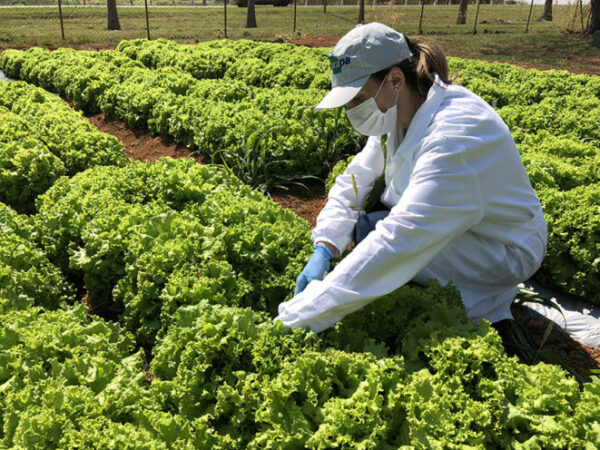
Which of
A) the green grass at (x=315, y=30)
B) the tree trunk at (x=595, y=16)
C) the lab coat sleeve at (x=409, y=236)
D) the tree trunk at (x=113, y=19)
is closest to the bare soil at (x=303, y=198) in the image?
the lab coat sleeve at (x=409, y=236)

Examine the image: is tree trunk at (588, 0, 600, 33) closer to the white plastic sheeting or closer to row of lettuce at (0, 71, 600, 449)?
the white plastic sheeting

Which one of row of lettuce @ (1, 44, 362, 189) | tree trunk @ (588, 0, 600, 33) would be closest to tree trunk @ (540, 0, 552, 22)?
tree trunk @ (588, 0, 600, 33)

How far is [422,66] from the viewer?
342 cm

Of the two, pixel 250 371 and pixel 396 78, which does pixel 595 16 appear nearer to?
pixel 396 78

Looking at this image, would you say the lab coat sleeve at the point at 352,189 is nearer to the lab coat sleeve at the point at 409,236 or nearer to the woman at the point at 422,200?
the woman at the point at 422,200

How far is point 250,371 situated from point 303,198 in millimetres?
4696

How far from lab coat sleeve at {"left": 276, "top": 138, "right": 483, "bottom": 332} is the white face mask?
52 cm

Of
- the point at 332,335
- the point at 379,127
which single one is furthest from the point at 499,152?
the point at 332,335

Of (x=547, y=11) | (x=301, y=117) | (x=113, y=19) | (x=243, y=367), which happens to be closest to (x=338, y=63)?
(x=243, y=367)

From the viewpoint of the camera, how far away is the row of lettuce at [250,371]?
2717 millimetres

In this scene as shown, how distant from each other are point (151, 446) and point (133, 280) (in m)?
1.95

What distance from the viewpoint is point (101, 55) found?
15602 millimetres

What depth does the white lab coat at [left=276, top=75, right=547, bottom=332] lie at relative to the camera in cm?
303

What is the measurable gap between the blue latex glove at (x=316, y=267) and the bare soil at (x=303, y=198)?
156 centimetres
